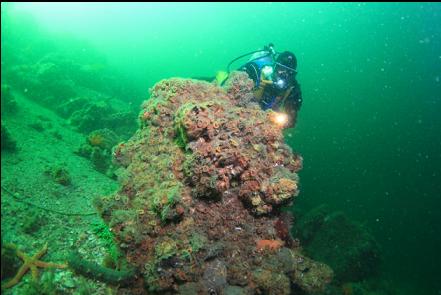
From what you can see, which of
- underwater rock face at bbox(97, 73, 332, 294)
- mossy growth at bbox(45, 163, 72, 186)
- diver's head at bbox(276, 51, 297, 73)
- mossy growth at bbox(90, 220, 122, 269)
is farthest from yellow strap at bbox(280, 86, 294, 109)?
mossy growth at bbox(45, 163, 72, 186)

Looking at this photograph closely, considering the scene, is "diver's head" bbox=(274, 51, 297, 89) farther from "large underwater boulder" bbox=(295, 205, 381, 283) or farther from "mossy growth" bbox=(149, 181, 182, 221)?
"large underwater boulder" bbox=(295, 205, 381, 283)

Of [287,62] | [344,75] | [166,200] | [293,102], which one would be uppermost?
[344,75]

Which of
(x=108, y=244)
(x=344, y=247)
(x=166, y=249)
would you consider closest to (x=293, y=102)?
(x=166, y=249)

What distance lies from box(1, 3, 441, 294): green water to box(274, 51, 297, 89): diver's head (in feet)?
6.70

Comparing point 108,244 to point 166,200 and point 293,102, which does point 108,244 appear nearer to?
point 166,200

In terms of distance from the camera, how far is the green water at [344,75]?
2477 cm

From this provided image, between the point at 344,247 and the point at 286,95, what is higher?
the point at 286,95

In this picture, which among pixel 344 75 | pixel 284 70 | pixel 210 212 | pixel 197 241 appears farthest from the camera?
pixel 344 75

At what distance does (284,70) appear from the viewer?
644 cm

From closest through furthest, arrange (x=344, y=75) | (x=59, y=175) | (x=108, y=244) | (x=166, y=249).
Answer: (x=166, y=249), (x=108, y=244), (x=59, y=175), (x=344, y=75)

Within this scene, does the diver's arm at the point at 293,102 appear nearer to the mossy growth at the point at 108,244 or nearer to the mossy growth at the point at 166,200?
the mossy growth at the point at 166,200

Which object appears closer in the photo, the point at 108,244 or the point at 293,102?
the point at 108,244

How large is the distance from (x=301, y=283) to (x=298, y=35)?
625 ft

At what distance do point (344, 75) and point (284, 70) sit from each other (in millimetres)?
136009
